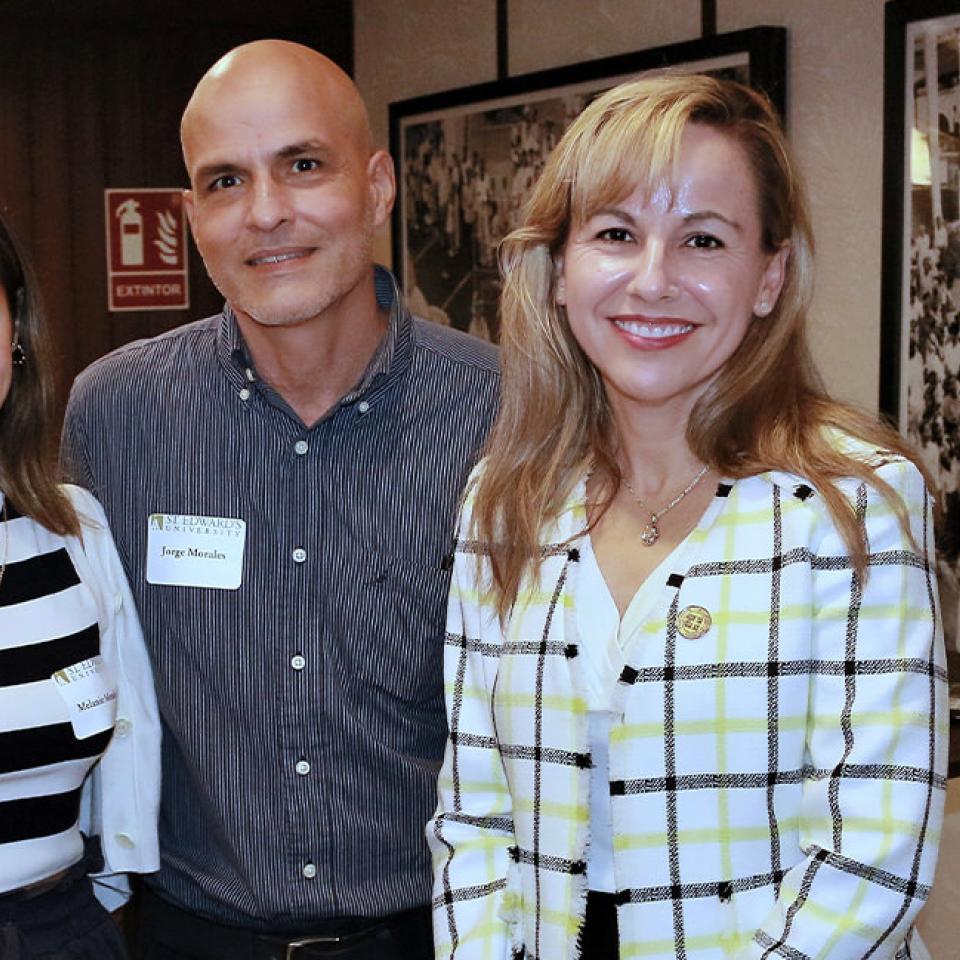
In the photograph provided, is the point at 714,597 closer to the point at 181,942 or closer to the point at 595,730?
the point at 595,730

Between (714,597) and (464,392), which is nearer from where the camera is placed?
(714,597)

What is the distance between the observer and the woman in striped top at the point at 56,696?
1.82 metres

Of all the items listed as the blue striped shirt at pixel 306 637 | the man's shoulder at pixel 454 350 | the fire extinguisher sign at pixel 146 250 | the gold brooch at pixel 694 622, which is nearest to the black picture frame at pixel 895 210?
the man's shoulder at pixel 454 350

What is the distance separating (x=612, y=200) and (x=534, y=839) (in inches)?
28.7

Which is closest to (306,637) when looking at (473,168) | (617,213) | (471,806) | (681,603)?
(471,806)

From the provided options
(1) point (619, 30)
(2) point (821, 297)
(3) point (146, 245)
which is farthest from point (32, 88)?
(2) point (821, 297)

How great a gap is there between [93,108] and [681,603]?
4.77 m

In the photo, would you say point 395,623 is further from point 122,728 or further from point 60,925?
point 60,925

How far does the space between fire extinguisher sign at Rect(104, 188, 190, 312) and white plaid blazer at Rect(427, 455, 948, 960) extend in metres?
4.55

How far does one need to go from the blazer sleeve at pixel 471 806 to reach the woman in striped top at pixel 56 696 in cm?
51

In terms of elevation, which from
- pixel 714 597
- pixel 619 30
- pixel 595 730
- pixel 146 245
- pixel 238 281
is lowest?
pixel 595 730

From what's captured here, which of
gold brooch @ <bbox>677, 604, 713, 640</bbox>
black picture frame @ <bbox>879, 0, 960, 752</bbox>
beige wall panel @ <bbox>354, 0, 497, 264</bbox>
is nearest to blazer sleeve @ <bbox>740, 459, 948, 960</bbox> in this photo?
gold brooch @ <bbox>677, 604, 713, 640</bbox>

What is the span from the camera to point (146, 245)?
19.1 feet

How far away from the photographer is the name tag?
6.14ft
